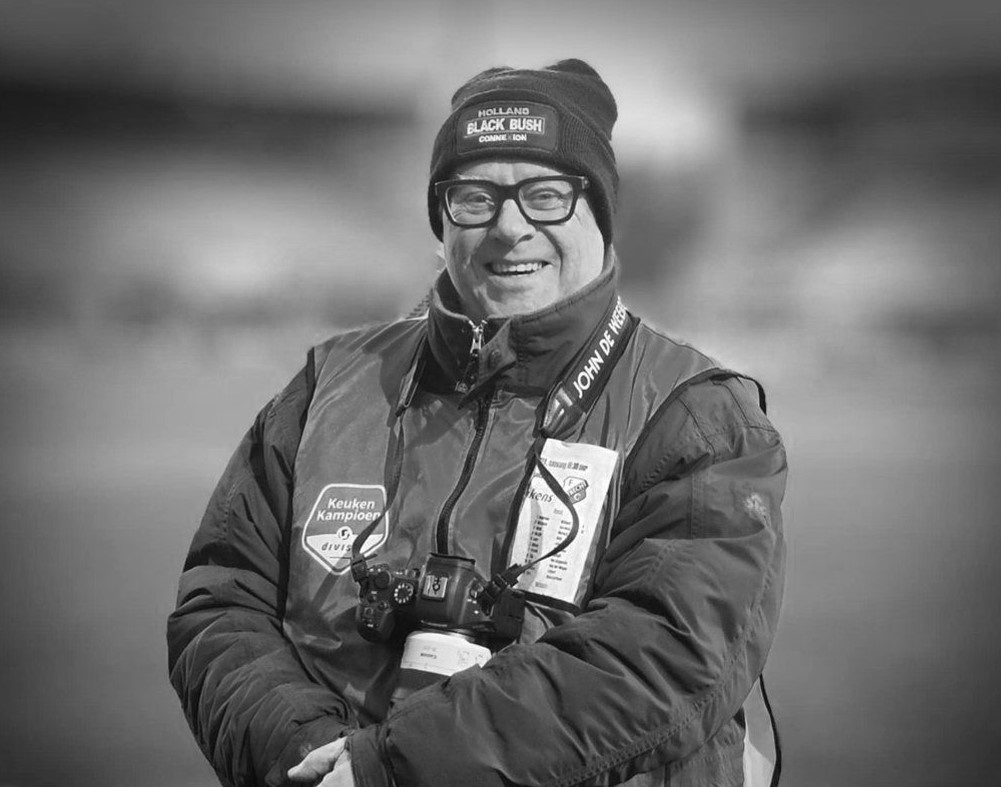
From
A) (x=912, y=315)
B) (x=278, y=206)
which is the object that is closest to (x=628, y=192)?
(x=912, y=315)

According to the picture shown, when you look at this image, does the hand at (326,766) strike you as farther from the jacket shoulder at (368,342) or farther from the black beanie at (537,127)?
the black beanie at (537,127)

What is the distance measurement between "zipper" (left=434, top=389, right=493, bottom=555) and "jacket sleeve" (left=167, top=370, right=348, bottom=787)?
0.21m

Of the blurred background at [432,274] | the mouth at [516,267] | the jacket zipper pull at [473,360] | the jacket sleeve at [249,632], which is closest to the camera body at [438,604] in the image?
the jacket sleeve at [249,632]

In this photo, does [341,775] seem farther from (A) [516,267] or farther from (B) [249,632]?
(A) [516,267]

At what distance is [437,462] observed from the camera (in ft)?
5.27

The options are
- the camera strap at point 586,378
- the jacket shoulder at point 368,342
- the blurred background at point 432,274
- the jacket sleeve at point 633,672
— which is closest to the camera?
the jacket sleeve at point 633,672

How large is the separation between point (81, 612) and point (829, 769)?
4.59 ft

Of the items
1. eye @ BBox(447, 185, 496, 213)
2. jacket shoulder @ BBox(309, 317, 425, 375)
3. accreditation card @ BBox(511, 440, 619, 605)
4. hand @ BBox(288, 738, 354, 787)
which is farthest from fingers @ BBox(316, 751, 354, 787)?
eye @ BBox(447, 185, 496, 213)

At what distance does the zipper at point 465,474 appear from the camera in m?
1.54

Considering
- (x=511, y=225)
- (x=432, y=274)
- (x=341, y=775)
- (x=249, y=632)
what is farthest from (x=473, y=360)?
(x=432, y=274)

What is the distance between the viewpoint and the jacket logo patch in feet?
5.21

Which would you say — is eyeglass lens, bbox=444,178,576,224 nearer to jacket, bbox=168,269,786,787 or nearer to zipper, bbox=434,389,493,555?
jacket, bbox=168,269,786,787

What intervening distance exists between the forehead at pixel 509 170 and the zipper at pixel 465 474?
0.89 ft

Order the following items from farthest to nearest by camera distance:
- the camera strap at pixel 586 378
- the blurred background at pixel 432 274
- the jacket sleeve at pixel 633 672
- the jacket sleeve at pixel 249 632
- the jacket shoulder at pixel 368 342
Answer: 1. the blurred background at pixel 432 274
2. the jacket shoulder at pixel 368 342
3. the camera strap at pixel 586 378
4. the jacket sleeve at pixel 249 632
5. the jacket sleeve at pixel 633 672
